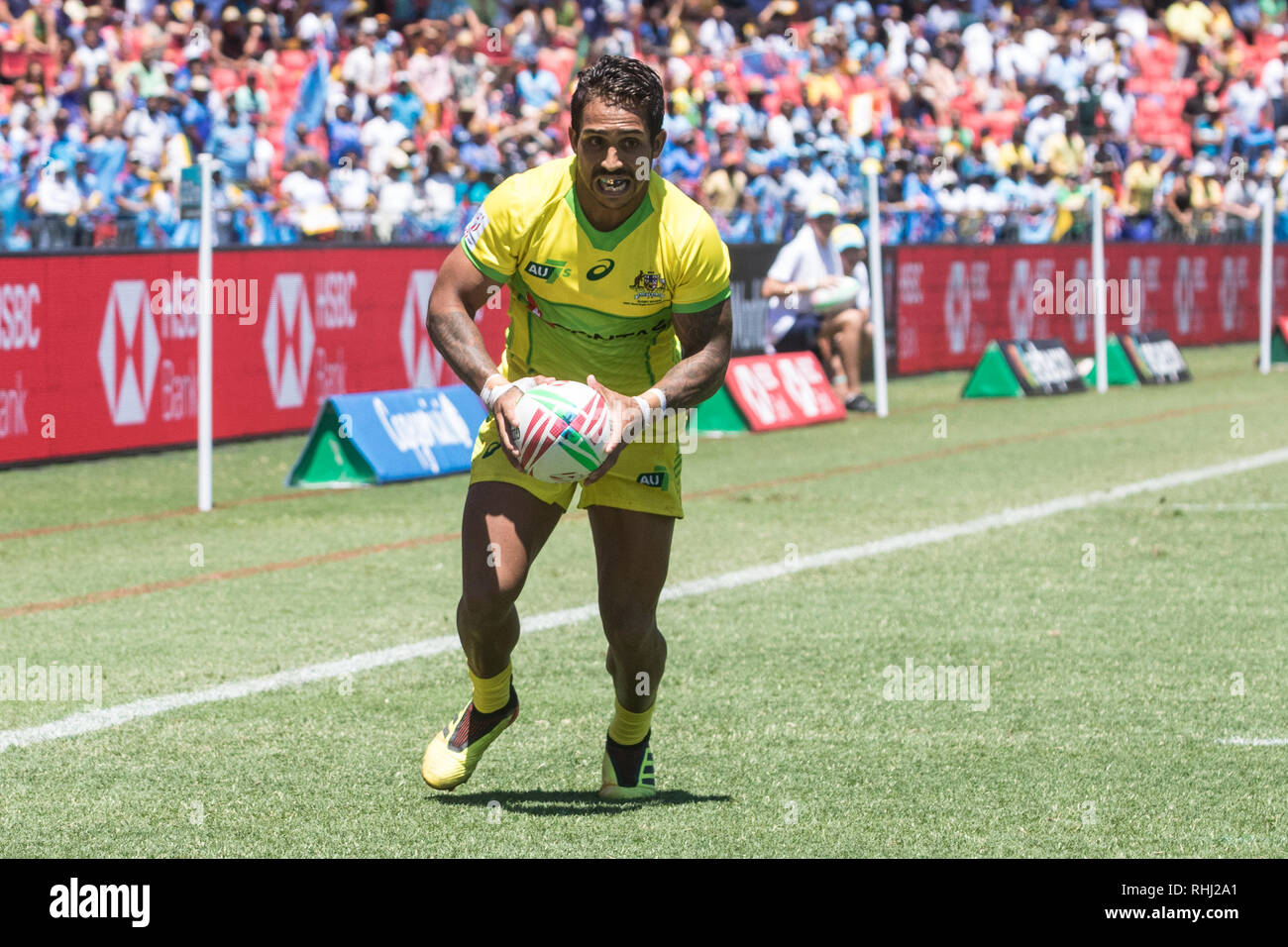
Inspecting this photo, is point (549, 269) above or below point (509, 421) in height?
above

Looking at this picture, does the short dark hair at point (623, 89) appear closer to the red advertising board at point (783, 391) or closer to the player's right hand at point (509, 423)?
the player's right hand at point (509, 423)

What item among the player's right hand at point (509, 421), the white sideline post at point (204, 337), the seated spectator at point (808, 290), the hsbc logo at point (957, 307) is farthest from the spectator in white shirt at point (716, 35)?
the player's right hand at point (509, 421)

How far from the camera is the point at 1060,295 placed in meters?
26.4

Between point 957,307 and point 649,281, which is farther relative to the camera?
point 957,307

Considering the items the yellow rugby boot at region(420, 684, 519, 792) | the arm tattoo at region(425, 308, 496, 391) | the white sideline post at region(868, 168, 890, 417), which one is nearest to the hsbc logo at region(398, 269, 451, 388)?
the white sideline post at region(868, 168, 890, 417)

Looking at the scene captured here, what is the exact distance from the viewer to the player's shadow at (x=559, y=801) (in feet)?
19.5

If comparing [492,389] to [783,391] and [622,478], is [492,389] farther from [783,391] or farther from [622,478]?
[783,391]


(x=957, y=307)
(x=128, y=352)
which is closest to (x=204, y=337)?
(x=128, y=352)

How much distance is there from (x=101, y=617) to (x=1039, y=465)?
8.32 m

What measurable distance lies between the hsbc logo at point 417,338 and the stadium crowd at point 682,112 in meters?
0.58

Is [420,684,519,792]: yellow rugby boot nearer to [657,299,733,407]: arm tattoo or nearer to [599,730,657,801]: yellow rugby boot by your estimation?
[599,730,657,801]: yellow rugby boot

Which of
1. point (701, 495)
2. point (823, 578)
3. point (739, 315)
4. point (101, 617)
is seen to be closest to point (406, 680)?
point (101, 617)

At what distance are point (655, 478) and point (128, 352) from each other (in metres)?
9.83
